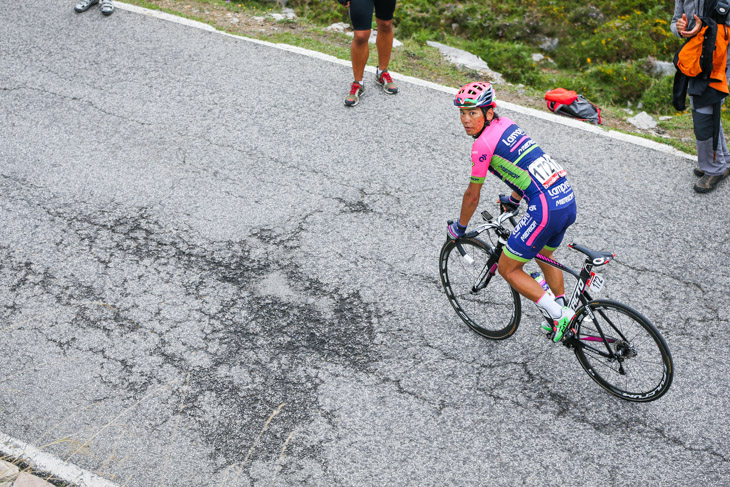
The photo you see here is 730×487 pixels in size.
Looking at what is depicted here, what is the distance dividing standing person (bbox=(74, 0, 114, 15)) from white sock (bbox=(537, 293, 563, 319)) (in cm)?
819

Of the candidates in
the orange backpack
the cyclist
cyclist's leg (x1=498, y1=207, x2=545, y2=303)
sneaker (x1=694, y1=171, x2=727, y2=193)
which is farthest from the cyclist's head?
sneaker (x1=694, y1=171, x2=727, y2=193)

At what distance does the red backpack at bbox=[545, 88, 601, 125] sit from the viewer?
6.87 m

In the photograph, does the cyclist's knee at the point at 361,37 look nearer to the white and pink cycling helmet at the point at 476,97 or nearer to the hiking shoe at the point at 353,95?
the hiking shoe at the point at 353,95

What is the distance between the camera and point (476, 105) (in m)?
3.78

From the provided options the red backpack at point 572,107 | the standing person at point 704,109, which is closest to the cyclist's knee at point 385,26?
the red backpack at point 572,107

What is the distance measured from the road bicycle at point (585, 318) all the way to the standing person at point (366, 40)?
334 centimetres

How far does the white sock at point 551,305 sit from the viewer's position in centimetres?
386

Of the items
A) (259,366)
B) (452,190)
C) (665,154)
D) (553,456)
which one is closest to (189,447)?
(259,366)

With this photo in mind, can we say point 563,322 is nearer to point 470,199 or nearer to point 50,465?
point 470,199

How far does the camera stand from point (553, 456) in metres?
3.64

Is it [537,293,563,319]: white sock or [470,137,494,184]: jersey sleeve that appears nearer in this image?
[470,137,494,184]: jersey sleeve

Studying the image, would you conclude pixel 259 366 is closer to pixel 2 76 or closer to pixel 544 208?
pixel 544 208

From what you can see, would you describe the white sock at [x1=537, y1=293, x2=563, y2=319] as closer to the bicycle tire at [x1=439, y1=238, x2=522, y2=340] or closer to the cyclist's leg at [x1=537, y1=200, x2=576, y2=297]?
the cyclist's leg at [x1=537, y1=200, x2=576, y2=297]

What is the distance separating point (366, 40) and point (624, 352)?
4.78 metres
